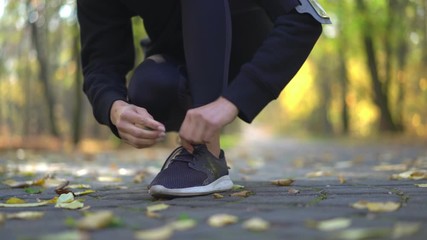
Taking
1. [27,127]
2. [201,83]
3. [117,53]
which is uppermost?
[27,127]

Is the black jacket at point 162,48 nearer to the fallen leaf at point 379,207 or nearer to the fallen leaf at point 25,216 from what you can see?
→ the fallen leaf at point 379,207

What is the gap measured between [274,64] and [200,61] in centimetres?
32

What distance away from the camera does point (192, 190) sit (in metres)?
2.29

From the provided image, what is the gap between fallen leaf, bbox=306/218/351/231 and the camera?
1.57 metres

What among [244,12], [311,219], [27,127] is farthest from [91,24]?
[27,127]

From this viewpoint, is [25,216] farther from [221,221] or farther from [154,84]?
[154,84]

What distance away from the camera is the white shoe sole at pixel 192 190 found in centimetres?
224

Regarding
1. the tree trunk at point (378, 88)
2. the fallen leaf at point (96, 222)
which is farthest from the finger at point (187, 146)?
the tree trunk at point (378, 88)

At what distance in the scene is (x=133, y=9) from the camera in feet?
8.79

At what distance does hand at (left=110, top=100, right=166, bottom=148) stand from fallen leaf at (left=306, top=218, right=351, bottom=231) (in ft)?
2.34

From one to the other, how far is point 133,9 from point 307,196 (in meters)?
1.22

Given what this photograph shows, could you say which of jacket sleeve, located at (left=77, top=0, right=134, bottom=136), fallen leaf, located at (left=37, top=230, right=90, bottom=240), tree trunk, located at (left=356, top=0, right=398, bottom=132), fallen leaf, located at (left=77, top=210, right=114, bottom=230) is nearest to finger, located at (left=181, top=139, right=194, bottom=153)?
jacket sleeve, located at (left=77, top=0, right=134, bottom=136)

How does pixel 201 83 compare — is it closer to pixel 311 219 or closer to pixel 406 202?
pixel 311 219

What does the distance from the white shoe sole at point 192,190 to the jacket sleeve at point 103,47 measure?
51 centimetres
